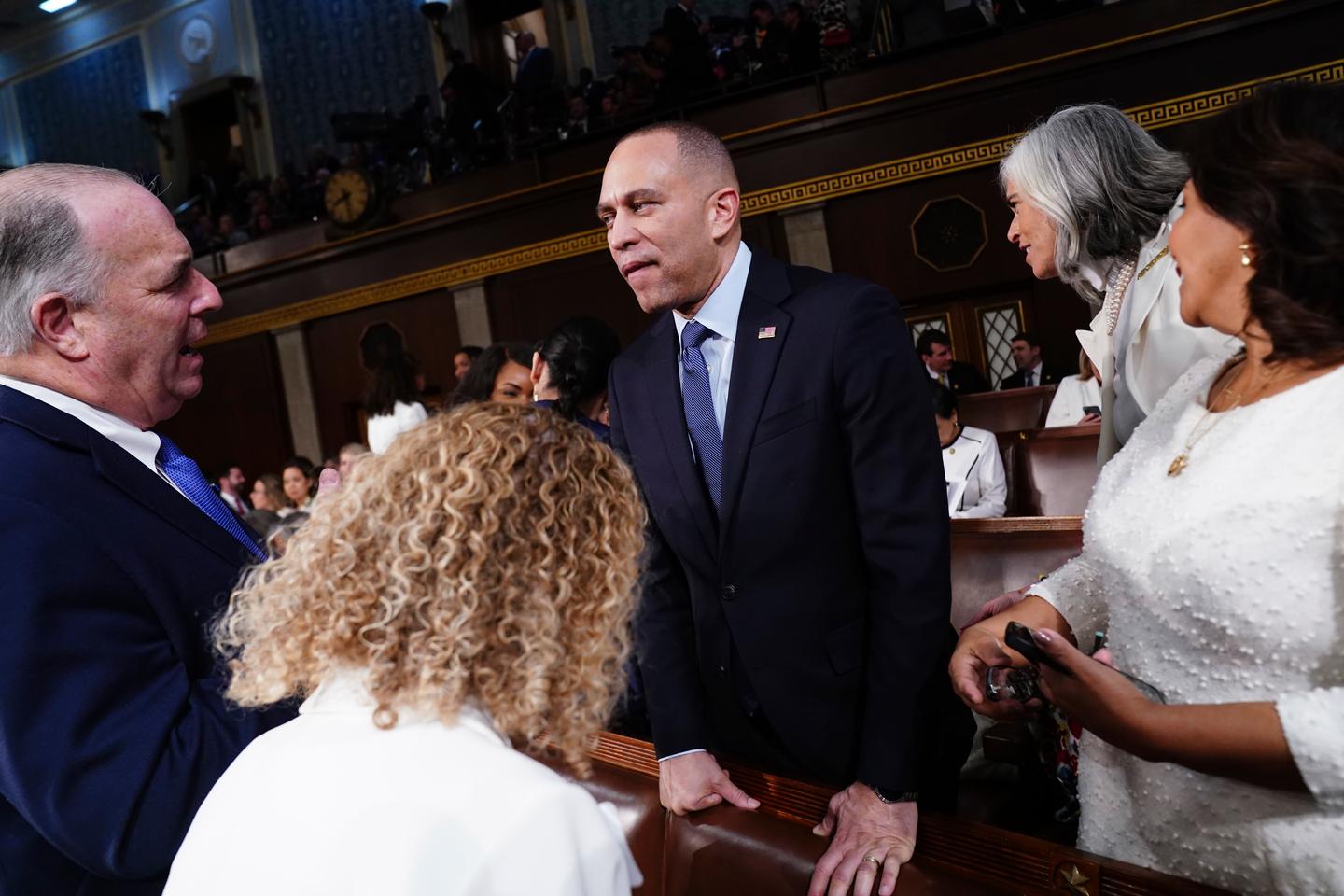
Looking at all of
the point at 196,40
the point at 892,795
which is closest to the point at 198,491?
the point at 892,795

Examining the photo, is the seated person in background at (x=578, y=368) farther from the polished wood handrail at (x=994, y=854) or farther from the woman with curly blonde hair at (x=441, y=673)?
the woman with curly blonde hair at (x=441, y=673)

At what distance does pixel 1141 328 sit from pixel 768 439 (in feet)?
2.17

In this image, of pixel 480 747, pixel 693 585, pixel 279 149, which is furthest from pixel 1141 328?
pixel 279 149

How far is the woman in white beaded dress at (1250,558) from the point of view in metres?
0.98

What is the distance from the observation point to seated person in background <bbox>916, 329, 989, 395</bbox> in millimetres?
6426

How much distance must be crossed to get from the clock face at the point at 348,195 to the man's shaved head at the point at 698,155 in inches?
342

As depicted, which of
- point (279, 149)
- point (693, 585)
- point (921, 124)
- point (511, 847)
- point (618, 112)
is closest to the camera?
point (511, 847)

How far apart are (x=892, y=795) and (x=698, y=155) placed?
1068 mm

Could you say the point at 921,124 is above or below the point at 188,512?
above

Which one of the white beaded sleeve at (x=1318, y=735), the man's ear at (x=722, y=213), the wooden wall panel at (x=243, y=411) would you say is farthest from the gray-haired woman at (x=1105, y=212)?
the wooden wall panel at (x=243, y=411)

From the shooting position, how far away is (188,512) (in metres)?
1.24

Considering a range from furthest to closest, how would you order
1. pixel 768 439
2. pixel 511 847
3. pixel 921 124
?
pixel 921 124, pixel 768 439, pixel 511 847

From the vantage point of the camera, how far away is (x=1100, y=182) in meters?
1.81

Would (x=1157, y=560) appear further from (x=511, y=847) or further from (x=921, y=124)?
(x=921, y=124)
